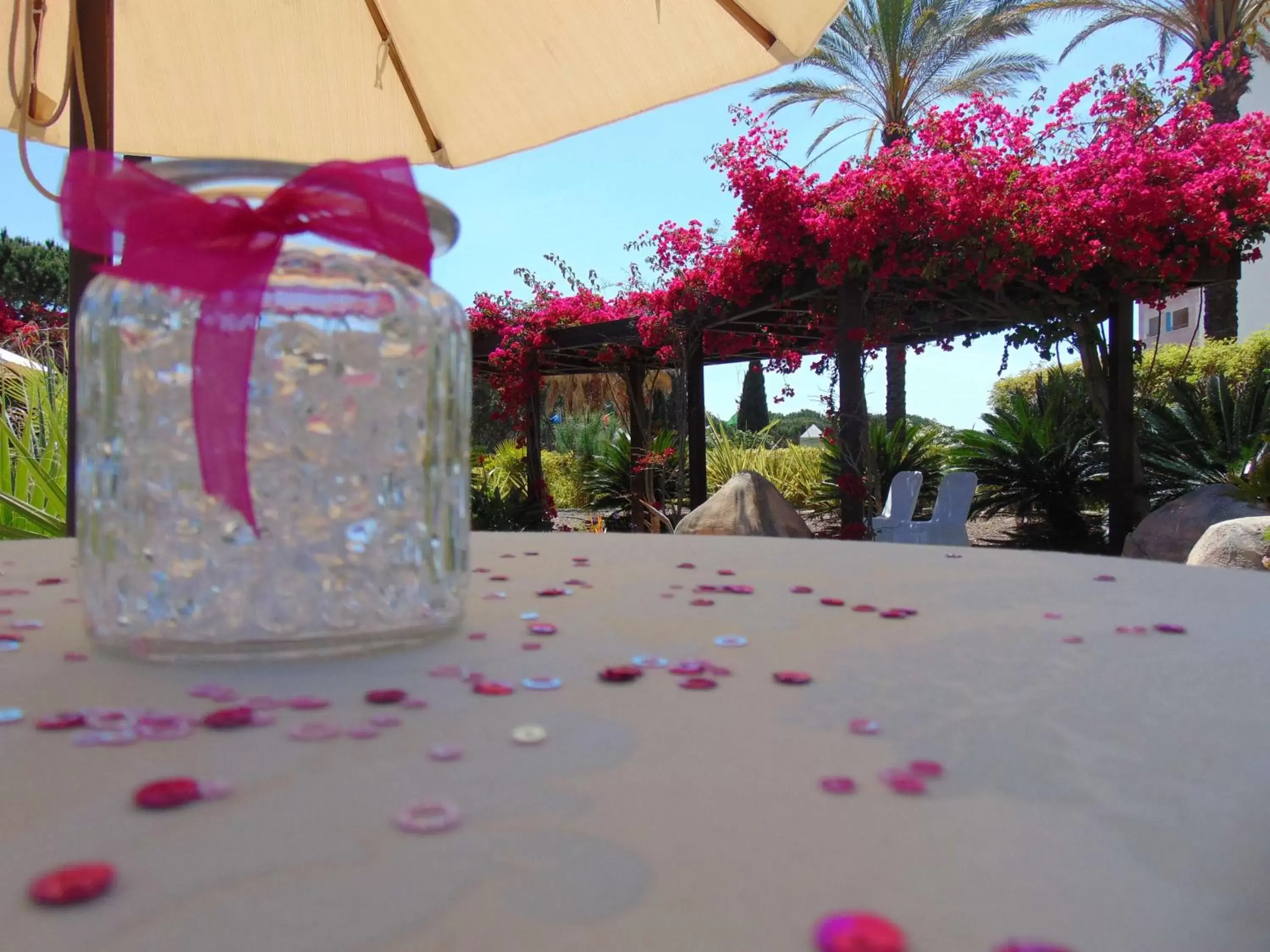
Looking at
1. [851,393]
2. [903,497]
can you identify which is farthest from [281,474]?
[903,497]

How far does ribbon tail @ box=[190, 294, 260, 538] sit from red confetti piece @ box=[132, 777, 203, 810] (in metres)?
0.22

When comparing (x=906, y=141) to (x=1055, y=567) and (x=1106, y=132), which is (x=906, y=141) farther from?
(x=1055, y=567)

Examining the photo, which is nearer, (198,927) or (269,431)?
(198,927)

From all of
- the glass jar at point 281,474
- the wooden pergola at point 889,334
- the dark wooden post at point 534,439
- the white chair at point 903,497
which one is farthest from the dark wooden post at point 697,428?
the glass jar at point 281,474

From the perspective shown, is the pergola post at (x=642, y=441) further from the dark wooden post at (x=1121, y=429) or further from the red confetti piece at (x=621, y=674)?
the red confetti piece at (x=621, y=674)

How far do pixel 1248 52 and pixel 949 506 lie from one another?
326 inches

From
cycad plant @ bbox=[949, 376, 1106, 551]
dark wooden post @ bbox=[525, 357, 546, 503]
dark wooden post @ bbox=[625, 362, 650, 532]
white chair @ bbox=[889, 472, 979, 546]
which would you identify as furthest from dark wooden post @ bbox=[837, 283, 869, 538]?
dark wooden post @ bbox=[525, 357, 546, 503]

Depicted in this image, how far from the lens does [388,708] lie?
1.39 feet

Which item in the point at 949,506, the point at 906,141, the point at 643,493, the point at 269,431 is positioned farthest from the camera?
the point at 643,493

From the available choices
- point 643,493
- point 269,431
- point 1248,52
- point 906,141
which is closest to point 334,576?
point 269,431

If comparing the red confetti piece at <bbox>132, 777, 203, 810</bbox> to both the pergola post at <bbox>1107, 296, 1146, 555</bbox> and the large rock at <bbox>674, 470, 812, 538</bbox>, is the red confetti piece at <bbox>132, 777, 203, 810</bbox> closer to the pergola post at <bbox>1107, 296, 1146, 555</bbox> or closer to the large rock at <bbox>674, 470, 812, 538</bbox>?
the large rock at <bbox>674, 470, 812, 538</bbox>

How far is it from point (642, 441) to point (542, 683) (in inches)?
380

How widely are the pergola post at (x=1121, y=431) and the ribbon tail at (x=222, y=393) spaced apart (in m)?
6.37

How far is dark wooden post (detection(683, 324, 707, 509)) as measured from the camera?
8.05m
